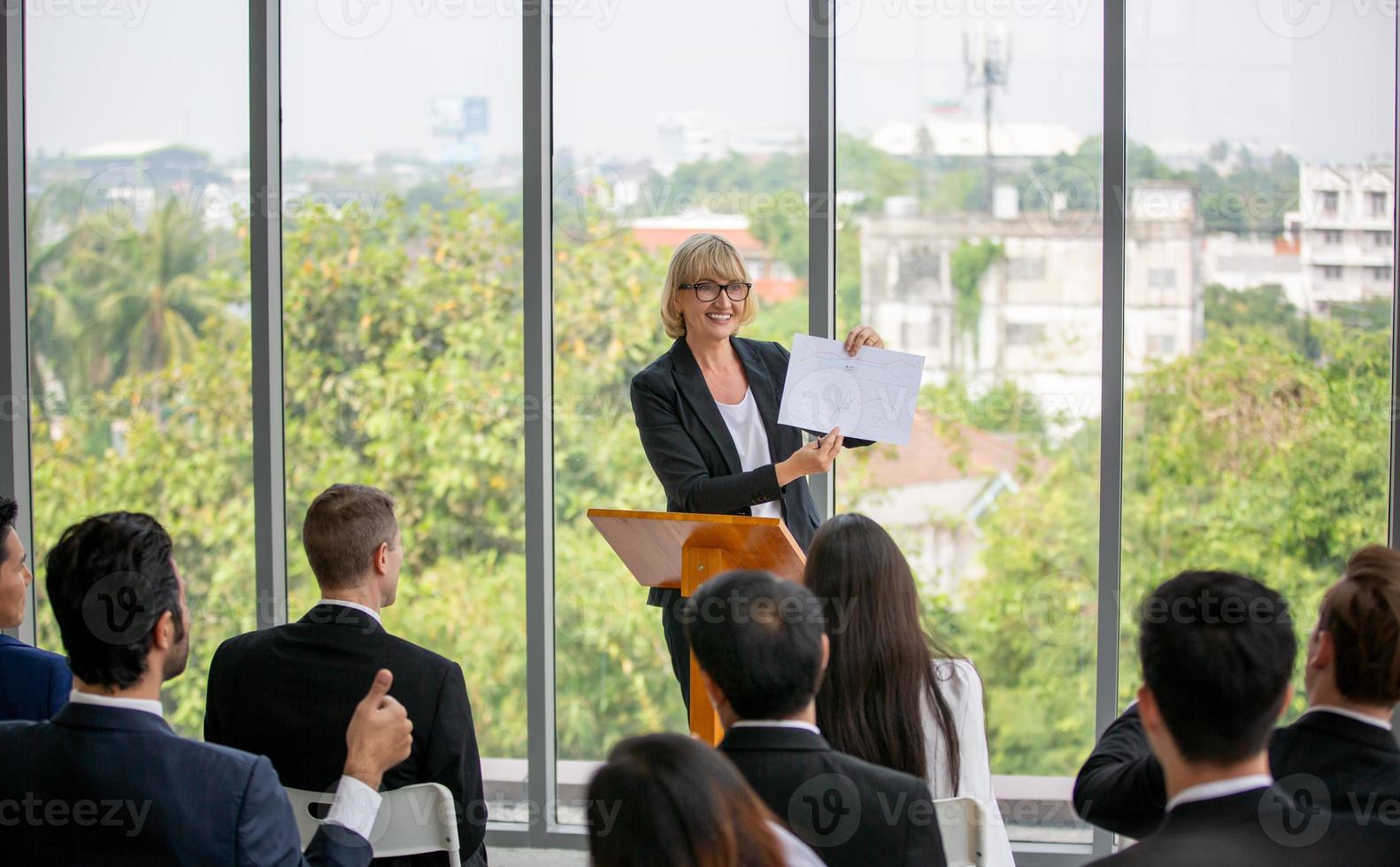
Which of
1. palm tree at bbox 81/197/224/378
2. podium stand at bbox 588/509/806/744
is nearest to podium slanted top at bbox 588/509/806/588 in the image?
podium stand at bbox 588/509/806/744

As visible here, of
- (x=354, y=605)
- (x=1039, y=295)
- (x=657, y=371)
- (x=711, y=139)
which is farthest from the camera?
(x=711, y=139)

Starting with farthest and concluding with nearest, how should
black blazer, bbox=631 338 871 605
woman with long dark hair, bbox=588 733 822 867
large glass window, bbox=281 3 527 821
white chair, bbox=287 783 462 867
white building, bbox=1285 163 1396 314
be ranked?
large glass window, bbox=281 3 527 821 → white building, bbox=1285 163 1396 314 → black blazer, bbox=631 338 871 605 → white chair, bbox=287 783 462 867 → woman with long dark hair, bbox=588 733 822 867

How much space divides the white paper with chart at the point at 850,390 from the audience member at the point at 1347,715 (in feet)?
4.01

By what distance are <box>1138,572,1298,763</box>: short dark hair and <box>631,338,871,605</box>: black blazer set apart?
61.4 inches

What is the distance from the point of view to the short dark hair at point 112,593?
5.67 ft

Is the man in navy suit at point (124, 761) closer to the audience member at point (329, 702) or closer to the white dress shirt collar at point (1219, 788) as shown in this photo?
the audience member at point (329, 702)

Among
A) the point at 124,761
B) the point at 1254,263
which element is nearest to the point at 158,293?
the point at 124,761

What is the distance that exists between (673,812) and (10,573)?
7.11 feet

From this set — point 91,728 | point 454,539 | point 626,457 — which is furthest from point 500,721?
point 91,728

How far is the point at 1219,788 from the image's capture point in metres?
1.44

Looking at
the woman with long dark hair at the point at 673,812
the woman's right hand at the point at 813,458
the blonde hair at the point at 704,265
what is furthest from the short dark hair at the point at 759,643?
the blonde hair at the point at 704,265

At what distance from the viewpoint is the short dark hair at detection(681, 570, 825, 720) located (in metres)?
1.65

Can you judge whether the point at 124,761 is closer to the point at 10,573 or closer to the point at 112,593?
the point at 112,593

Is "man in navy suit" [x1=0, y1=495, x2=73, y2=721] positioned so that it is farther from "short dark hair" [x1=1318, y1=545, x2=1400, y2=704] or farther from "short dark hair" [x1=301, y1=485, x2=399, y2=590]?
"short dark hair" [x1=1318, y1=545, x2=1400, y2=704]
